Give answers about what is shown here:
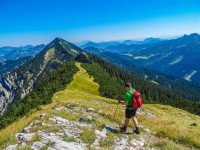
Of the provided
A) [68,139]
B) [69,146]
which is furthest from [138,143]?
[69,146]

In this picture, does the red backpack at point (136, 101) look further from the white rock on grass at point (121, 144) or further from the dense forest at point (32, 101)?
the dense forest at point (32, 101)

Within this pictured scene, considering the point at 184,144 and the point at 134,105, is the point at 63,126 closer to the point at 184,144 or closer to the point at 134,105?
the point at 134,105

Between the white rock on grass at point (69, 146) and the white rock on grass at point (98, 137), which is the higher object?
the white rock on grass at point (69, 146)

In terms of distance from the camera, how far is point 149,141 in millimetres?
18938

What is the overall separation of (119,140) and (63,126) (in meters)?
5.00

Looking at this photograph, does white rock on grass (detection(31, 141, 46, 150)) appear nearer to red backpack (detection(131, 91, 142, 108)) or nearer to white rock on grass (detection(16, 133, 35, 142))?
white rock on grass (detection(16, 133, 35, 142))

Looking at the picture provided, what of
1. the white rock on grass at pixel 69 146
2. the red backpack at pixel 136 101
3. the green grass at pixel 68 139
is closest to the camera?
the white rock on grass at pixel 69 146

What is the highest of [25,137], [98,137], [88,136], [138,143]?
[25,137]

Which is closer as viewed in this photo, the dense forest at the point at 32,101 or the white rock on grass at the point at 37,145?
the white rock on grass at the point at 37,145

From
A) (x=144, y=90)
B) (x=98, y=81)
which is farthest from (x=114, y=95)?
(x=144, y=90)

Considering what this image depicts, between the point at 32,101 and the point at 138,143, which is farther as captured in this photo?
the point at 32,101

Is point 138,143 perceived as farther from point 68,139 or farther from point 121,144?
point 68,139

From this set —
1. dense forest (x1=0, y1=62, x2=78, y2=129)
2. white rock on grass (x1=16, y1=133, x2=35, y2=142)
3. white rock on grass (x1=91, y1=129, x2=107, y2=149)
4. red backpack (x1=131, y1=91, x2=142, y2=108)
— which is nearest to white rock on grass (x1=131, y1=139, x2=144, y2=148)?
white rock on grass (x1=91, y1=129, x2=107, y2=149)

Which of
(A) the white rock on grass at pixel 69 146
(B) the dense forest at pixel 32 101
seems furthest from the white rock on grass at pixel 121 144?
(B) the dense forest at pixel 32 101
